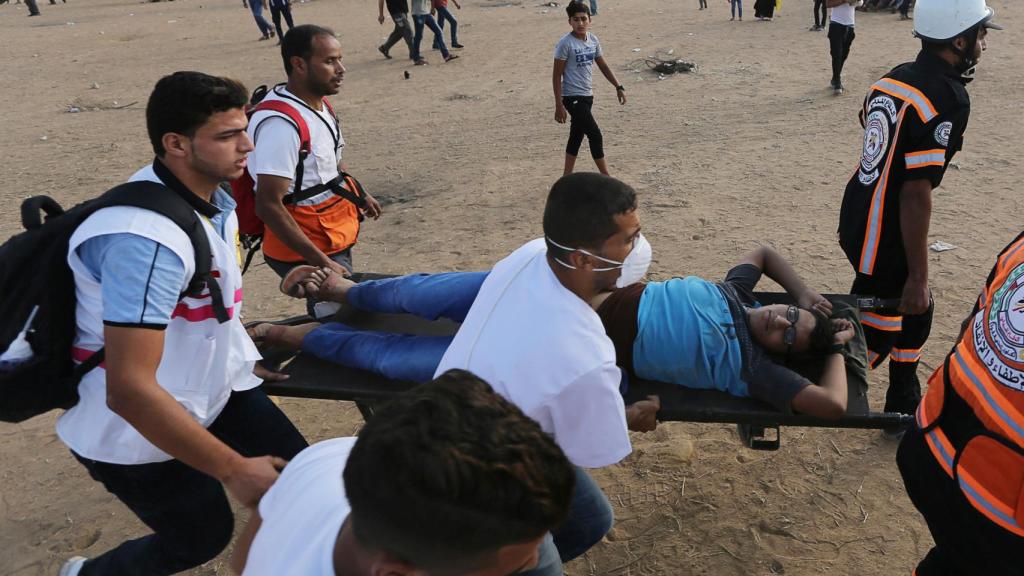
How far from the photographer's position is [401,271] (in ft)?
17.8

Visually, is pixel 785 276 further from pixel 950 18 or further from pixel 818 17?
pixel 818 17

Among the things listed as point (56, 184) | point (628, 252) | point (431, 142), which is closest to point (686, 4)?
point (431, 142)

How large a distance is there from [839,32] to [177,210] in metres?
8.57

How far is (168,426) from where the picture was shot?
1.85m

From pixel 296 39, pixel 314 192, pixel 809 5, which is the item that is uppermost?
pixel 296 39

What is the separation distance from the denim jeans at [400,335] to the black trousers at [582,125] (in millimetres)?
3609

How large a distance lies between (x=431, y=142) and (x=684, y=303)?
568 centimetres

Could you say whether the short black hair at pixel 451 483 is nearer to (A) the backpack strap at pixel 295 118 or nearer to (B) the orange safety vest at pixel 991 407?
(B) the orange safety vest at pixel 991 407

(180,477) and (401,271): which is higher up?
(180,477)

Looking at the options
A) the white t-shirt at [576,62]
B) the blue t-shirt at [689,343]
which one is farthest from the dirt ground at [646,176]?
the white t-shirt at [576,62]

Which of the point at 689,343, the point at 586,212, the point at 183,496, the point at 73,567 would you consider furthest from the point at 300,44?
the point at 73,567

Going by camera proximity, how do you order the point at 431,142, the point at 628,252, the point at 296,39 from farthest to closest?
1. the point at 431,142
2. the point at 296,39
3. the point at 628,252

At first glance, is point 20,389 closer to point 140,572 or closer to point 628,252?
point 140,572

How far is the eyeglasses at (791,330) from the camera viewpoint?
9.37 ft
